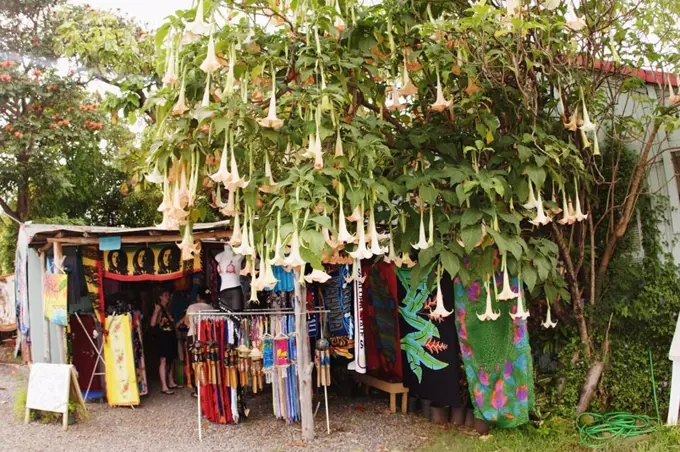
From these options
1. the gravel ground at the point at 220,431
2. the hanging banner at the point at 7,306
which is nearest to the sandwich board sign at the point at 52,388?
the gravel ground at the point at 220,431

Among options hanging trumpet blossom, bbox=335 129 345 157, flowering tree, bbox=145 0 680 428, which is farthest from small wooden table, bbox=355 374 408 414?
hanging trumpet blossom, bbox=335 129 345 157

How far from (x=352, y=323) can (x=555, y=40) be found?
3.74m

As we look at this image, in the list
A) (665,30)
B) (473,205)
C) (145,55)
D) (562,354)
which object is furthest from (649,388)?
(145,55)

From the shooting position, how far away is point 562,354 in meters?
6.02

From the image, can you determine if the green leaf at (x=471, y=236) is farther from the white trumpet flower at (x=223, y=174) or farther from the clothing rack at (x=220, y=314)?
the clothing rack at (x=220, y=314)

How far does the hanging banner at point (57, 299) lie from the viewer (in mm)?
7344

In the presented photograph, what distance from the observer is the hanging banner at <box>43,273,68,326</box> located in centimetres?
734

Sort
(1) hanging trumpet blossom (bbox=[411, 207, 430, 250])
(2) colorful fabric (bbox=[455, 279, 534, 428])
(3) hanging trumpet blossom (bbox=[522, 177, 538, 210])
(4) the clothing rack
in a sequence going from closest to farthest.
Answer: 1. (1) hanging trumpet blossom (bbox=[411, 207, 430, 250])
2. (3) hanging trumpet blossom (bbox=[522, 177, 538, 210])
3. (2) colorful fabric (bbox=[455, 279, 534, 428])
4. (4) the clothing rack

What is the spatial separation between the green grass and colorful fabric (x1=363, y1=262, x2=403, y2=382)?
130 cm

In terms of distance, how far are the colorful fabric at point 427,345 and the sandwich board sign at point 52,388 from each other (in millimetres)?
3906

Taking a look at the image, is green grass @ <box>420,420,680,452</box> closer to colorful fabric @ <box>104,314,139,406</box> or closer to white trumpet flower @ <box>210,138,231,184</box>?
white trumpet flower @ <box>210,138,231,184</box>

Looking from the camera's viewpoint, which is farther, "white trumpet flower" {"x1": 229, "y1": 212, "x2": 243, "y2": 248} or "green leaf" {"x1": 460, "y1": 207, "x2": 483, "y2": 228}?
"white trumpet flower" {"x1": 229, "y1": 212, "x2": 243, "y2": 248}

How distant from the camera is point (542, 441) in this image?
5434 mm

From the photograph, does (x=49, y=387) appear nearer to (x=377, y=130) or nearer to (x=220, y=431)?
(x=220, y=431)
